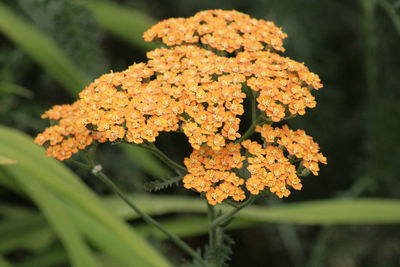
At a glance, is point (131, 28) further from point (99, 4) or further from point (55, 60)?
point (55, 60)

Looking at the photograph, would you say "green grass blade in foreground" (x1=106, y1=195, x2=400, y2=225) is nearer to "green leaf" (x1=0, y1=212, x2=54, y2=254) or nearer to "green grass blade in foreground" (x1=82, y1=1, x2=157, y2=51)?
"green leaf" (x1=0, y1=212, x2=54, y2=254)

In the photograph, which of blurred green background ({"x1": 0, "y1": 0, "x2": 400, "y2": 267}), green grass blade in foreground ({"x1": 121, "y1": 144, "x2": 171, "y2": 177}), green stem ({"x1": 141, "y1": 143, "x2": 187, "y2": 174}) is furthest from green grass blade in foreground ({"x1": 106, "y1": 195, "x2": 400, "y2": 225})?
green stem ({"x1": 141, "y1": 143, "x2": 187, "y2": 174})

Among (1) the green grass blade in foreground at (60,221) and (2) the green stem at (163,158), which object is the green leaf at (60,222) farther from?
(2) the green stem at (163,158)

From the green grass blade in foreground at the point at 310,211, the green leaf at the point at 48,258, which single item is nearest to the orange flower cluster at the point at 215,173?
the green grass blade in foreground at the point at 310,211

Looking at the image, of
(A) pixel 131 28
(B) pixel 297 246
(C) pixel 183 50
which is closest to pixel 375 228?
(B) pixel 297 246

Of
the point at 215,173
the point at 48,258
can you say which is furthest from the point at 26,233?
the point at 215,173

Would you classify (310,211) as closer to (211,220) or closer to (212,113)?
(211,220)

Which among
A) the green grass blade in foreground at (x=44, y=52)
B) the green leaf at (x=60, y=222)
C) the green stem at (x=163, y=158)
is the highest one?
the green grass blade in foreground at (x=44, y=52)
